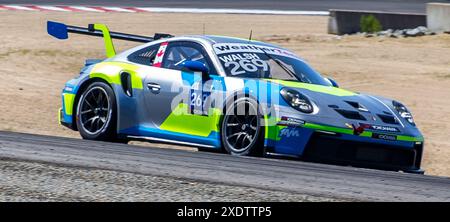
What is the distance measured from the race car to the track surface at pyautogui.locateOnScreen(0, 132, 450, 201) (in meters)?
0.72

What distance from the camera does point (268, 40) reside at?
2300 centimetres

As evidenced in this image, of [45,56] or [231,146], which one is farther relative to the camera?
[45,56]

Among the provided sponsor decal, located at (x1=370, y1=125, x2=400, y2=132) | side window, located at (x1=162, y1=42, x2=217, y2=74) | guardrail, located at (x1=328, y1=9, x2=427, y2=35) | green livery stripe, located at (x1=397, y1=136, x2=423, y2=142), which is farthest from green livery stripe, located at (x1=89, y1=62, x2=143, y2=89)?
Answer: guardrail, located at (x1=328, y1=9, x2=427, y2=35)

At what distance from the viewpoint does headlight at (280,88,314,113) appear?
9.92m

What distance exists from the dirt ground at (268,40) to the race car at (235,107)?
9.13ft

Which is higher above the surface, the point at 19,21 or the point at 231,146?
the point at 19,21

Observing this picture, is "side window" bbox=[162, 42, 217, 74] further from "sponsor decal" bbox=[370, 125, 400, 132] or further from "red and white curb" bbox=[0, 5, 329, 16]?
"red and white curb" bbox=[0, 5, 329, 16]

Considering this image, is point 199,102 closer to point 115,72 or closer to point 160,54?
point 160,54

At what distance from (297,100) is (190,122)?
1142 mm

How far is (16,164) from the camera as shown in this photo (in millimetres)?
8133

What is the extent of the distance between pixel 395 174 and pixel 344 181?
0.83 meters

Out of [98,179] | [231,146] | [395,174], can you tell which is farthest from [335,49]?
[98,179]
